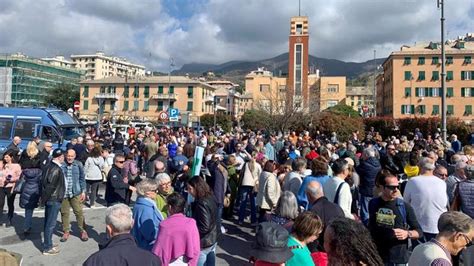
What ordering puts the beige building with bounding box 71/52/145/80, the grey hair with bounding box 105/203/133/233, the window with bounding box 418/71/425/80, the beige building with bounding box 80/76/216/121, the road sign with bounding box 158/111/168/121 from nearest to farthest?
the grey hair with bounding box 105/203/133/233 → the road sign with bounding box 158/111/168/121 → the window with bounding box 418/71/425/80 → the beige building with bounding box 80/76/216/121 → the beige building with bounding box 71/52/145/80

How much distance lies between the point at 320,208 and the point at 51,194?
4.72 meters

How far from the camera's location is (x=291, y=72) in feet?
250

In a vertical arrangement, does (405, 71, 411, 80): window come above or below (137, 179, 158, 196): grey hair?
above

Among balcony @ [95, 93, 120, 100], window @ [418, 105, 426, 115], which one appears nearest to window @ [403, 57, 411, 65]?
window @ [418, 105, 426, 115]

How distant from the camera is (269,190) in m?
6.90

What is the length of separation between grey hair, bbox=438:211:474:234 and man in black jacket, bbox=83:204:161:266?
2300 mm

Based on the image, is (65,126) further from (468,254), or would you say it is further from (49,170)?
(468,254)

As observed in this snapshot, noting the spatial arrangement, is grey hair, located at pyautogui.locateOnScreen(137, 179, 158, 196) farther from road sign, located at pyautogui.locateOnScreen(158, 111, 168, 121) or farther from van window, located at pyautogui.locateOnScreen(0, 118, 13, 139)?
van window, located at pyautogui.locateOnScreen(0, 118, 13, 139)

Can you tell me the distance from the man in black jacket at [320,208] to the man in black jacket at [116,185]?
150 inches

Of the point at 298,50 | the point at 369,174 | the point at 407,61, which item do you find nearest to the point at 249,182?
the point at 369,174

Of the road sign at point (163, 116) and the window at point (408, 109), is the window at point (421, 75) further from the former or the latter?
the road sign at point (163, 116)

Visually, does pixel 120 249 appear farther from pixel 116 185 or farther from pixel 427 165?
pixel 116 185

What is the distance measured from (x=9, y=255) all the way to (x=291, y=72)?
75.5 m

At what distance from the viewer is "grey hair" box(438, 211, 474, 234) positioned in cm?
284
